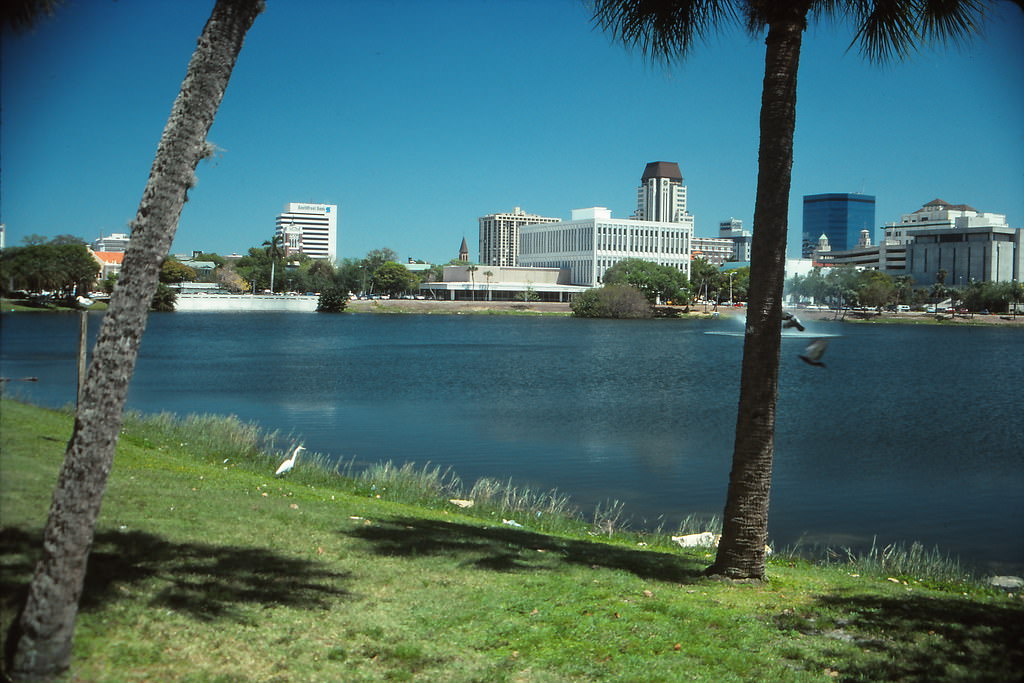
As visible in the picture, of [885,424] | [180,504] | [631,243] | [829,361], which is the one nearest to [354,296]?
[631,243]

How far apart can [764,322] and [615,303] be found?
137 meters

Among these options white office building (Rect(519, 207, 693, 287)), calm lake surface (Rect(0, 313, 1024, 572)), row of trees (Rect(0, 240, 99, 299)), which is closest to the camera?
row of trees (Rect(0, 240, 99, 299))

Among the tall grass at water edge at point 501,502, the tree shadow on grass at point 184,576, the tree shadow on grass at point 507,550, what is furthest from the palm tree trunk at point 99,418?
the tall grass at water edge at point 501,502

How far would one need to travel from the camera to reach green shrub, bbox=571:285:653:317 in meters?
146

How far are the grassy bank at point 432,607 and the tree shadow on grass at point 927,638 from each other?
0.02 m

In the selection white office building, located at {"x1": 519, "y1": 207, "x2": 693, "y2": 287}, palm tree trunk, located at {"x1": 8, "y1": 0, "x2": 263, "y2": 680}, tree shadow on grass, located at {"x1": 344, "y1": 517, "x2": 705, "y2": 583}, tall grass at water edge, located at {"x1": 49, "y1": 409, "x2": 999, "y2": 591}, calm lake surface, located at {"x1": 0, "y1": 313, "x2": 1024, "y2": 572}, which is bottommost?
calm lake surface, located at {"x1": 0, "y1": 313, "x2": 1024, "y2": 572}

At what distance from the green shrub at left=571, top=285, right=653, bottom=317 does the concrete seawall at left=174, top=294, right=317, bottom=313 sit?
49.9 meters

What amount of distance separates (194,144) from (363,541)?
5.06 metres

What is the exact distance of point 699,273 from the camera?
597ft

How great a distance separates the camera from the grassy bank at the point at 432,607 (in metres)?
5.88

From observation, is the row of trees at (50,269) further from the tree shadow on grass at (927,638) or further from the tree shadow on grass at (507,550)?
the tree shadow on grass at (927,638)

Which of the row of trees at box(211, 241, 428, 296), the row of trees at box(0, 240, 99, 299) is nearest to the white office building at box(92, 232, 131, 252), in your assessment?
the row of trees at box(0, 240, 99, 299)

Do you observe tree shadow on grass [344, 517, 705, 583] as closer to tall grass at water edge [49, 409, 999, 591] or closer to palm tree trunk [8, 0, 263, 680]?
tall grass at water edge [49, 409, 999, 591]

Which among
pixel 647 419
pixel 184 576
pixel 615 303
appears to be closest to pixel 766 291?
pixel 184 576
